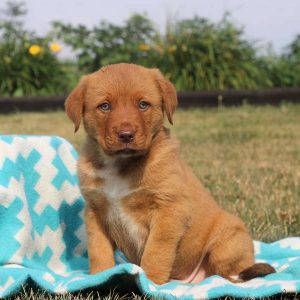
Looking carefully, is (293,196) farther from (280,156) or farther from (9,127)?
(9,127)

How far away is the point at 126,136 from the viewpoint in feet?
10.5

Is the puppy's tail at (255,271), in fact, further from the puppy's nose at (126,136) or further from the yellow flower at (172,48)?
the yellow flower at (172,48)

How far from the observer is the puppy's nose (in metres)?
3.20

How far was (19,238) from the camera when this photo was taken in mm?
3709

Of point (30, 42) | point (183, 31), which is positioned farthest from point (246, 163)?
point (30, 42)

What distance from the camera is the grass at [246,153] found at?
488 cm

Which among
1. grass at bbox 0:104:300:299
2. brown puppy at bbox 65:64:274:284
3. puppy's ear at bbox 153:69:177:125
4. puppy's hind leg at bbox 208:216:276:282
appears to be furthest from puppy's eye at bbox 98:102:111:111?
grass at bbox 0:104:300:299

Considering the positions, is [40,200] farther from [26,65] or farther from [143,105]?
[26,65]

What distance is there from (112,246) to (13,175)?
0.75 m

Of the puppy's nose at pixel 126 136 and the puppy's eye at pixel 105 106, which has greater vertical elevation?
the puppy's eye at pixel 105 106

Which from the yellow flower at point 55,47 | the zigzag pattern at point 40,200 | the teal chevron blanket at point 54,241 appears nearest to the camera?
the teal chevron blanket at point 54,241

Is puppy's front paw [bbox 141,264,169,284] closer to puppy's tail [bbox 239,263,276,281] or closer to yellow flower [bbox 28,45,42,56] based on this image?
puppy's tail [bbox 239,263,276,281]

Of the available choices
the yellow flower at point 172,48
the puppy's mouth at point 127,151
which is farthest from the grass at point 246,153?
the yellow flower at point 172,48

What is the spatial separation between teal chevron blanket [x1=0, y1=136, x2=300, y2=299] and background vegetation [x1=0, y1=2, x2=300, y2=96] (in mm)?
9374
